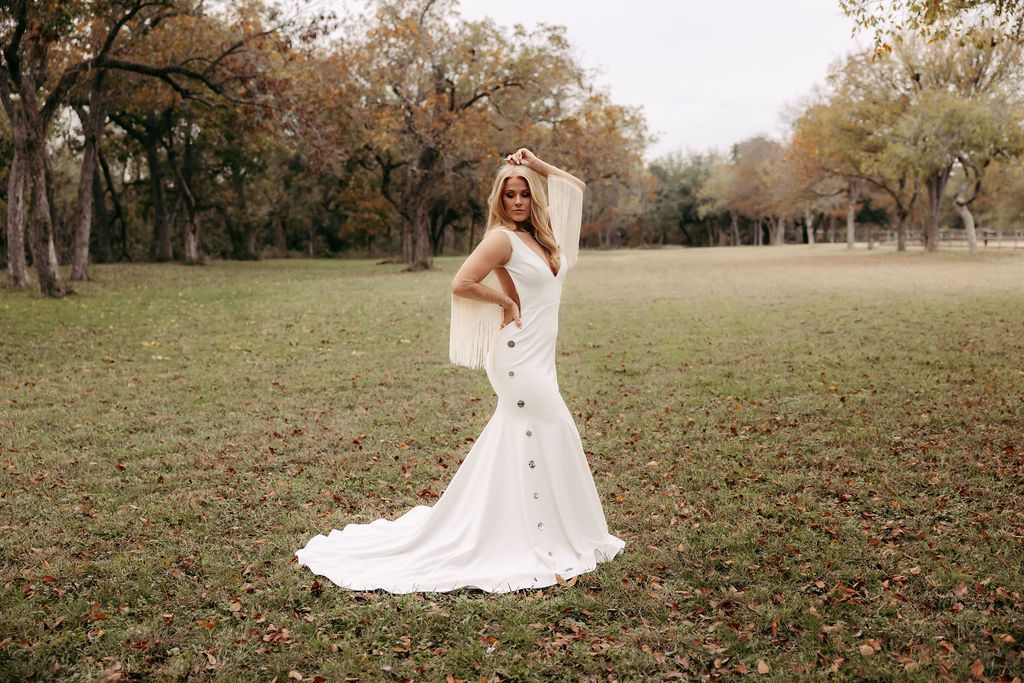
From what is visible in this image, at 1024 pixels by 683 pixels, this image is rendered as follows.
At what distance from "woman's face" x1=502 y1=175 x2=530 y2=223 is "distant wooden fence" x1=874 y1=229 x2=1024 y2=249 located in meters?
46.5

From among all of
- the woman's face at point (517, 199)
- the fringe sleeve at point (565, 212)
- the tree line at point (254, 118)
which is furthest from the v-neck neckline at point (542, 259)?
the tree line at point (254, 118)

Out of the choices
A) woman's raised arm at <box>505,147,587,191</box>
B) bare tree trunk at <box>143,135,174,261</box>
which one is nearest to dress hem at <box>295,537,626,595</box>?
woman's raised arm at <box>505,147,587,191</box>

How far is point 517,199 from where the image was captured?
4.62 m

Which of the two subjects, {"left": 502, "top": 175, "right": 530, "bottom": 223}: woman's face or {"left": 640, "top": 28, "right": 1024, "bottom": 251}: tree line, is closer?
{"left": 502, "top": 175, "right": 530, "bottom": 223}: woman's face

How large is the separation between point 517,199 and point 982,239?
2342 inches

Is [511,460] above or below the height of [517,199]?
A: below

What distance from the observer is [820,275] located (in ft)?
91.5

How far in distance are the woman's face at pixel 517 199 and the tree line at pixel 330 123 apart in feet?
28.2

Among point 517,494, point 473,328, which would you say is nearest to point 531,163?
point 473,328

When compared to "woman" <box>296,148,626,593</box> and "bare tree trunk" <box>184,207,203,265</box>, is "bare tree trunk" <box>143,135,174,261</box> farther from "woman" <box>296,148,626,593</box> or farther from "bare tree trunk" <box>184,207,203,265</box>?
"woman" <box>296,148,626,593</box>

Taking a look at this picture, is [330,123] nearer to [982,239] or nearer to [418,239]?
[418,239]

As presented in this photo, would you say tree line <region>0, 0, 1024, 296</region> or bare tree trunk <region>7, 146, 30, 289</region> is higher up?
tree line <region>0, 0, 1024, 296</region>

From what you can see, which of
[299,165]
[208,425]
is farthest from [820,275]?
[299,165]

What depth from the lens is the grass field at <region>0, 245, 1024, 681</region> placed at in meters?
3.86
